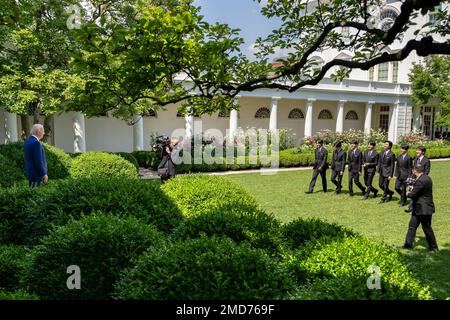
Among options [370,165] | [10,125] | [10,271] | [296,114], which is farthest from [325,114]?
[10,271]

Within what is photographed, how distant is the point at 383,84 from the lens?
3272 centimetres

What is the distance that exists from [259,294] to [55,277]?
6.27 ft

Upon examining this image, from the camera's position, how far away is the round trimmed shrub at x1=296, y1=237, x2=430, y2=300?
247cm

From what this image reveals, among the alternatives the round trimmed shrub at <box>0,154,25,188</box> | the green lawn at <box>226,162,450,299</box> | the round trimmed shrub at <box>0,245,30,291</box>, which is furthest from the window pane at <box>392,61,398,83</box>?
the round trimmed shrub at <box>0,245,30,291</box>

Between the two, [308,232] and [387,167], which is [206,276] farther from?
[387,167]

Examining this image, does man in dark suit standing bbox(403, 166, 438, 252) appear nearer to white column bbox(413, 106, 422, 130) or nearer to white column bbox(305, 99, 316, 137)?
white column bbox(305, 99, 316, 137)

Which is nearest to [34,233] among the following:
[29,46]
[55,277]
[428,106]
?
[55,277]

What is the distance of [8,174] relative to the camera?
8.73 metres

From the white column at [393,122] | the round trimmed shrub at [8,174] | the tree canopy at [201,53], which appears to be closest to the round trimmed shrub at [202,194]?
the tree canopy at [201,53]

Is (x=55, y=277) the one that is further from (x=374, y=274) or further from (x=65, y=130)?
(x=65, y=130)

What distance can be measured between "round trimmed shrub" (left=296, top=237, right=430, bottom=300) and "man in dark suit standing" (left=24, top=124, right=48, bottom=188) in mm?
6021

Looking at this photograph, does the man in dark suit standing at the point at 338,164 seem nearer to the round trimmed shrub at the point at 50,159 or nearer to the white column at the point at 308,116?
the round trimmed shrub at the point at 50,159

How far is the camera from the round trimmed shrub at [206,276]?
254 cm

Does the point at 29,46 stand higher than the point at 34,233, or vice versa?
the point at 29,46
